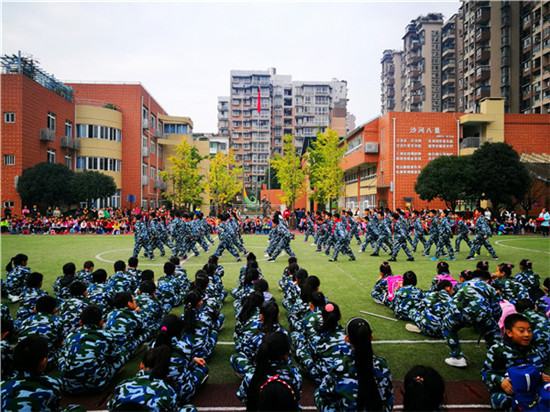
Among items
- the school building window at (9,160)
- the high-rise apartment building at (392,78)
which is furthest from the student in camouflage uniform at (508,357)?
the high-rise apartment building at (392,78)

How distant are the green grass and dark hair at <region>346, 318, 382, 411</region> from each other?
191cm

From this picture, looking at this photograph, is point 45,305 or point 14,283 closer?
point 45,305

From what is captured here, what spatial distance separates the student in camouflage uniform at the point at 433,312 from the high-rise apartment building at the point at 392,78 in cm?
8439

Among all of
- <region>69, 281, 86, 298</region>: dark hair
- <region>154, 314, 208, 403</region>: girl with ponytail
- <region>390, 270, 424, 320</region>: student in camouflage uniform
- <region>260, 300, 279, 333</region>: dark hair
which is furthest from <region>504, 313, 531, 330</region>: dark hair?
<region>69, 281, 86, 298</region>: dark hair

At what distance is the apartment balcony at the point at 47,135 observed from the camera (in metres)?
31.4

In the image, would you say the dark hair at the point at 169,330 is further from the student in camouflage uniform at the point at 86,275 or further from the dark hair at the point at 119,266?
the student in camouflage uniform at the point at 86,275

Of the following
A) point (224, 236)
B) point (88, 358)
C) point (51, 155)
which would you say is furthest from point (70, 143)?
point (88, 358)

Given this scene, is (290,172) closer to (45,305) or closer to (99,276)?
(99,276)

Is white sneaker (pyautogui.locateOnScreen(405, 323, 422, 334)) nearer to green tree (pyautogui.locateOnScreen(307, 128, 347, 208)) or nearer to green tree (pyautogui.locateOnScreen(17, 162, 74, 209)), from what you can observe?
green tree (pyautogui.locateOnScreen(307, 128, 347, 208))

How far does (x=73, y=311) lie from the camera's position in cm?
568

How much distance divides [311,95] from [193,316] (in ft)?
289

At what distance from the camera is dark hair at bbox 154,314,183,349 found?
4148 millimetres

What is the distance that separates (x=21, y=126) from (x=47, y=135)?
2339mm

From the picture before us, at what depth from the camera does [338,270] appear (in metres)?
12.4
